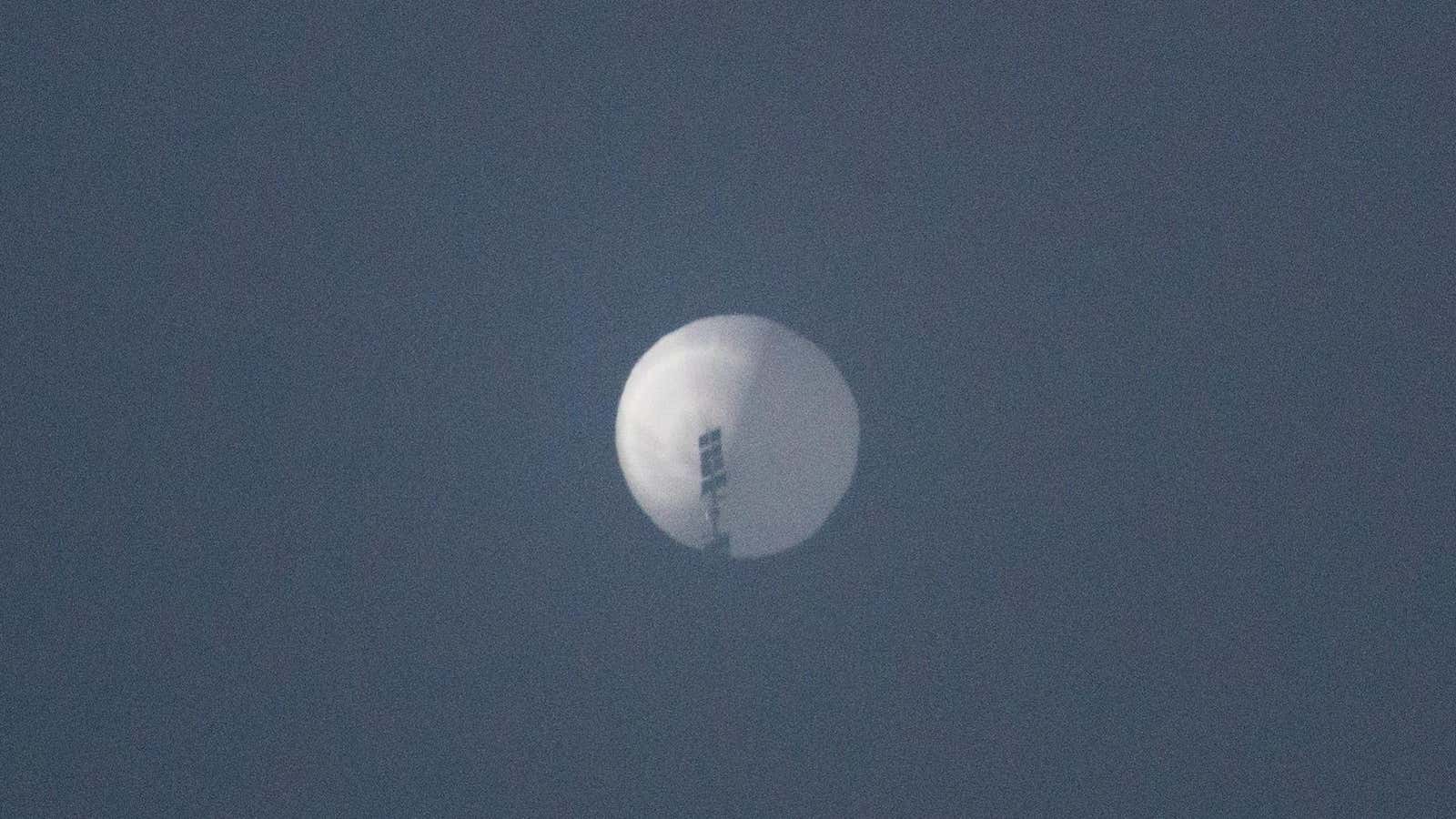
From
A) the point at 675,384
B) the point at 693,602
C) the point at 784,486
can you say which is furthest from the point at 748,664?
the point at 675,384

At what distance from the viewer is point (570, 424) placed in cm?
1149

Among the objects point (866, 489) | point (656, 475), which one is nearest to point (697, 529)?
point (656, 475)

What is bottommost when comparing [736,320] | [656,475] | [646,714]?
[646,714]

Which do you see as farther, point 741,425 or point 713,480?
point 741,425

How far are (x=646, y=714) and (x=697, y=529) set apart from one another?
4.26ft

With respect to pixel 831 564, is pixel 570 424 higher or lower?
higher

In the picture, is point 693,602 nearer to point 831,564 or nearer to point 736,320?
point 831,564

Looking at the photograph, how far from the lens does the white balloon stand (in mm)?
11398

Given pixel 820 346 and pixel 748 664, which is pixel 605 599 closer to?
pixel 748 664

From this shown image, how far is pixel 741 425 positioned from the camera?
455 inches

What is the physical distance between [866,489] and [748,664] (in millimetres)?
1465

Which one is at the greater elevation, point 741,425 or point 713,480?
point 741,425

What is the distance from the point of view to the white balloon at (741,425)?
1140cm

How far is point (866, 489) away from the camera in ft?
37.7
